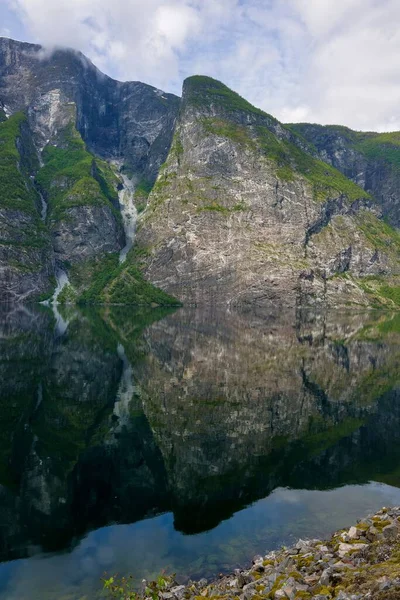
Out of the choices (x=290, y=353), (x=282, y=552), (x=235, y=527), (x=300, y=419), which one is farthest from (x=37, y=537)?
(x=290, y=353)

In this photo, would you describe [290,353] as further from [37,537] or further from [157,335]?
[37,537]

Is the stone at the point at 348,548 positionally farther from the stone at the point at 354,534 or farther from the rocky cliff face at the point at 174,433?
the rocky cliff face at the point at 174,433

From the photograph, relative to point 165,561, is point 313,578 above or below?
above

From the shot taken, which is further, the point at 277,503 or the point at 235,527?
the point at 277,503

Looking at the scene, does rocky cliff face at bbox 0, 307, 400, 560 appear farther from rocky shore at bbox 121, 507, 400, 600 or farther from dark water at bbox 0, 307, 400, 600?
rocky shore at bbox 121, 507, 400, 600

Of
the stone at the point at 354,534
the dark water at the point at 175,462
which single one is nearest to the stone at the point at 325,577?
the stone at the point at 354,534

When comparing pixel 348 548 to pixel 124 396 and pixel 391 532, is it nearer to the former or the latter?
pixel 391 532

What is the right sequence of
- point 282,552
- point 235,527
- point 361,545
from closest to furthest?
1. point 361,545
2. point 282,552
3. point 235,527
